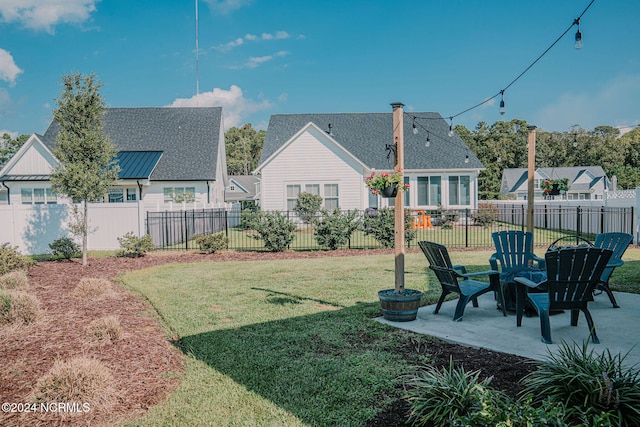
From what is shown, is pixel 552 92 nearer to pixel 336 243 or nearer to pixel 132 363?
pixel 336 243

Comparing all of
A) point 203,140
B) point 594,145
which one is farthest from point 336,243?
point 594,145

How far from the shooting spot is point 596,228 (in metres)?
19.7

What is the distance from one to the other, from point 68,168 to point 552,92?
19669 mm

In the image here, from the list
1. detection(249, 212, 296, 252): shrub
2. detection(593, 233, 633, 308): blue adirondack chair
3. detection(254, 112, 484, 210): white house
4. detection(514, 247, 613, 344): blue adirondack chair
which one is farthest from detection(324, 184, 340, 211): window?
detection(514, 247, 613, 344): blue adirondack chair

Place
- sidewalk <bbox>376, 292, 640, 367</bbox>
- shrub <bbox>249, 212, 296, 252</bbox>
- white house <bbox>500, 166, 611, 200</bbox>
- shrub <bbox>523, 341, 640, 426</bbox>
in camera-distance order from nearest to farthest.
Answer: shrub <bbox>523, 341, 640, 426</bbox>
sidewalk <bbox>376, 292, 640, 367</bbox>
shrub <bbox>249, 212, 296, 252</bbox>
white house <bbox>500, 166, 611, 200</bbox>

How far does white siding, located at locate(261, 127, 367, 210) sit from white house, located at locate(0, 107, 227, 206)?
3926mm

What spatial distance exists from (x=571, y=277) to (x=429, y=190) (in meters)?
21.3

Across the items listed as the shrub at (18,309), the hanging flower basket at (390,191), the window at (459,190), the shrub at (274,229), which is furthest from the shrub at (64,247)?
the window at (459,190)

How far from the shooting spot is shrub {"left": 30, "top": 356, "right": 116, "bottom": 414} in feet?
12.4

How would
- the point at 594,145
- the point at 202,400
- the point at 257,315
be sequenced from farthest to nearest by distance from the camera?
the point at 594,145, the point at 257,315, the point at 202,400

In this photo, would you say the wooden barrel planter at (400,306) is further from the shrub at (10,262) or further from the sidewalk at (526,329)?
the shrub at (10,262)

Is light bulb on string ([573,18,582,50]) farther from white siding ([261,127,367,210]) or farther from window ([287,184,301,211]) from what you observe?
window ([287,184,301,211])

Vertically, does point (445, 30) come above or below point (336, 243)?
above

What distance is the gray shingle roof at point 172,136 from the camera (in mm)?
26658
